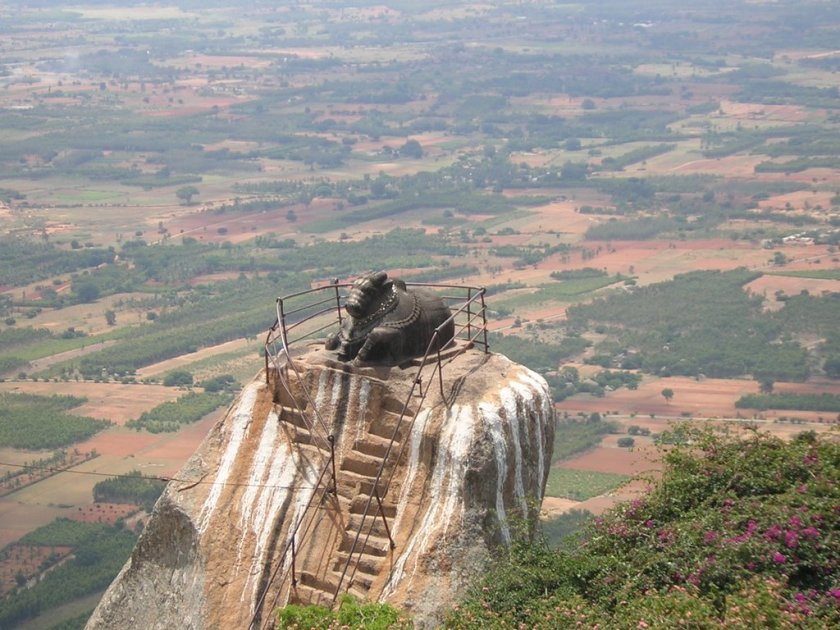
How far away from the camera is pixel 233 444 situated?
27.2 m

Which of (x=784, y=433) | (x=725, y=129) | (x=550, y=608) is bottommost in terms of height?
(x=725, y=129)

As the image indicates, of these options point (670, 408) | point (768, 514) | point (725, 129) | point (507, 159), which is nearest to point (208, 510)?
point (768, 514)

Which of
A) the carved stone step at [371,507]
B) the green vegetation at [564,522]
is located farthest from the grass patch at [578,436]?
the carved stone step at [371,507]

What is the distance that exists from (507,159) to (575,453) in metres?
104

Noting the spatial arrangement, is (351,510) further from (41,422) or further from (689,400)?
(689,400)

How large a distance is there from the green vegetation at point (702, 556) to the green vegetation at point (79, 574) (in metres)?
31.2

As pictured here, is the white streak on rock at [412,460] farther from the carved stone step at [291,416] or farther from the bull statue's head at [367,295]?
the bull statue's head at [367,295]

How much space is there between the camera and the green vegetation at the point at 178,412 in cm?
7775

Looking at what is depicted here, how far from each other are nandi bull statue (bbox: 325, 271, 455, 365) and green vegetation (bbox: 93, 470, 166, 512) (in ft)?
122

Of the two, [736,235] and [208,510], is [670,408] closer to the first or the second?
[736,235]

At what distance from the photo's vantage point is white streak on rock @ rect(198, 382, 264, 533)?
2606 centimetres

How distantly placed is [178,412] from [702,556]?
58.9m

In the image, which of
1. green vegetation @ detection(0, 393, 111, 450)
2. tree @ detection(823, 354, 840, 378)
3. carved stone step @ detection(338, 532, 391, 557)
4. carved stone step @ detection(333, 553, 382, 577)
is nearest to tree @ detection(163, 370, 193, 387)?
green vegetation @ detection(0, 393, 111, 450)

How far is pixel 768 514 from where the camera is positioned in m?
23.4
